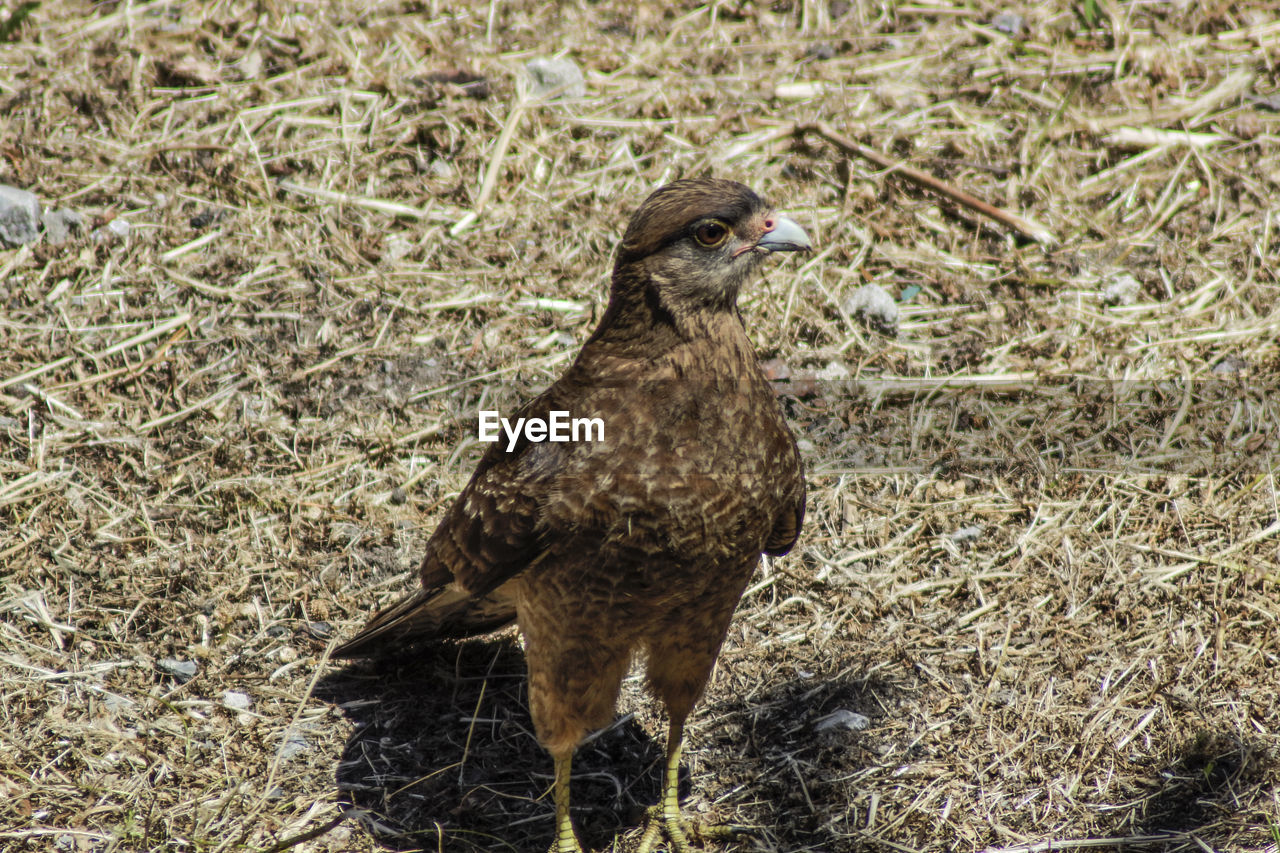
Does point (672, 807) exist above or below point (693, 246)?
below

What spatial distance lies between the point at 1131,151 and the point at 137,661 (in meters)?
5.11

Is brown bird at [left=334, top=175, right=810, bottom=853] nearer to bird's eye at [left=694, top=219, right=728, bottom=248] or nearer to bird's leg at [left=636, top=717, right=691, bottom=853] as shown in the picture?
bird's eye at [left=694, top=219, right=728, bottom=248]

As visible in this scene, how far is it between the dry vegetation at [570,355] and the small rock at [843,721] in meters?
0.03

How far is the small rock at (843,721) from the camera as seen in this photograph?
3.77 m

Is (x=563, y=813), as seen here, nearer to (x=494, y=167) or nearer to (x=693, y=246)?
(x=693, y=246)

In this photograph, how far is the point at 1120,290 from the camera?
→ 5297 mm

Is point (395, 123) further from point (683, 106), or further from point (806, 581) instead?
point (806, 581)

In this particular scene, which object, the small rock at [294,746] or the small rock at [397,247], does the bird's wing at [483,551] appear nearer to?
the small rock at [294,746]

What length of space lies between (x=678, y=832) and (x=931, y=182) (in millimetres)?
3437

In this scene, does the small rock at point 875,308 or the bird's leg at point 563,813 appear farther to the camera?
the small rock at point 875,308

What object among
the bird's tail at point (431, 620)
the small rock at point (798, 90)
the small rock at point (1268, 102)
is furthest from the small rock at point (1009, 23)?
the bird's tail at point (431, 620)

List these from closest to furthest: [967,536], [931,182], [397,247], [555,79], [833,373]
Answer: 1. [967,536]
2. [833,373]
3. [397,247]
4. [931,182]
5. [555,79]

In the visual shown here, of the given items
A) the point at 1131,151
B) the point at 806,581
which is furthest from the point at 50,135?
the point at 1131,151
